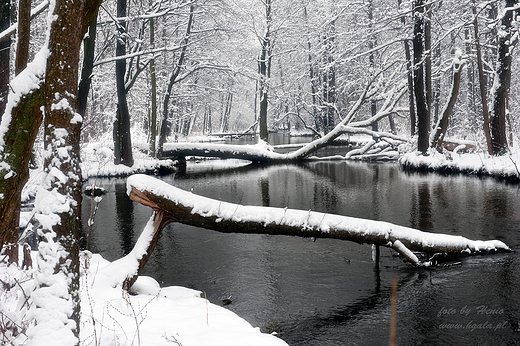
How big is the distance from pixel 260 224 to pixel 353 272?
1696 millimetres

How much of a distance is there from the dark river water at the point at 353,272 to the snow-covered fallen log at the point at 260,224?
385 millimetres

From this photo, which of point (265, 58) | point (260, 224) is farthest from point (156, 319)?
point (265, 58)

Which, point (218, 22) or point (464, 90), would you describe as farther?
point (464, 90)

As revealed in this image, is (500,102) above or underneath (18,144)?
above

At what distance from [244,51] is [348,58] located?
529 inches

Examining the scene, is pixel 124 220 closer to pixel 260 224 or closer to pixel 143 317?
pixel 260 224

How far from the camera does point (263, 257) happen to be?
23.8ft

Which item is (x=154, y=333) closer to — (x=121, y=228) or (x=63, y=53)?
(x=63, y=53)

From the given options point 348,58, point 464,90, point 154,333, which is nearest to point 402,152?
point 348,58

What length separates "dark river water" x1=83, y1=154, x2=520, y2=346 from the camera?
468 centimetres

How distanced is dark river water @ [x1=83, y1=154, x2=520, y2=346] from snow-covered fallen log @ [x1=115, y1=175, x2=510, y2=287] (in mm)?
385

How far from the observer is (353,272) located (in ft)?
20.7

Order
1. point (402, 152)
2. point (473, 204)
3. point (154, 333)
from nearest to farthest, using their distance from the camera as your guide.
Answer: point (154, 333)
point (473, 204)
point (402, 152)

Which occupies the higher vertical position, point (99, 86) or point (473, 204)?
point (99, 86)
